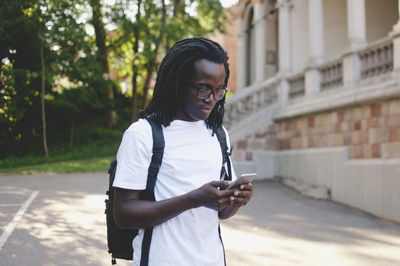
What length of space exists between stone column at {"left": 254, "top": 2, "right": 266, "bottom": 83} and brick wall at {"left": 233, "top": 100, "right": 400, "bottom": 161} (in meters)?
3.84

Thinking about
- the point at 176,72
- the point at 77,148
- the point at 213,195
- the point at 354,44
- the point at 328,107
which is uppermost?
the point at 354,44

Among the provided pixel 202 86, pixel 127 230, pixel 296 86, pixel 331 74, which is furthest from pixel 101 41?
pixel 202 86

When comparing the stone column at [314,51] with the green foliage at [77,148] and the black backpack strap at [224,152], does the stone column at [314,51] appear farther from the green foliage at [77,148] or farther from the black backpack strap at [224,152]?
the black backpack strap at [224,152]

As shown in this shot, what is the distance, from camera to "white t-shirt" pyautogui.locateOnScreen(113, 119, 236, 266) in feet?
5.96

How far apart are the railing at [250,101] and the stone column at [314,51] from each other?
6.13 feet

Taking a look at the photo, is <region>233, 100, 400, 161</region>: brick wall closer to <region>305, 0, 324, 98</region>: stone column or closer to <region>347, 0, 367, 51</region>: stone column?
<region>305, 0, 324, 98</region>: stone column

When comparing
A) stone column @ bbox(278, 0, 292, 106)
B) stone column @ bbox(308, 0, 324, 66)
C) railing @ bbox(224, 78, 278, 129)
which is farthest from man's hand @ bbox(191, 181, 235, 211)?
stone column @ bbox(278, 0, 292, 106)

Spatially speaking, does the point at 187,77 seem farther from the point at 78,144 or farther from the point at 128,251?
the point at 78,144

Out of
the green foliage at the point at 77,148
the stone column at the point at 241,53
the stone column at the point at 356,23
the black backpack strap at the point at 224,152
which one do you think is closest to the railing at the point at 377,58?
the stone column at the point at 356,23

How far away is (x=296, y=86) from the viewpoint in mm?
12805

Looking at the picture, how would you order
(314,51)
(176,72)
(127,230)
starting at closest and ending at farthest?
(176,72) → (127,230) → (314,51)

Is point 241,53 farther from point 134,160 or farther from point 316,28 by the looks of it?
point 134,160

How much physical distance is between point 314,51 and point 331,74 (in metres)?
1.36

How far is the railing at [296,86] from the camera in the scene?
1245cm
